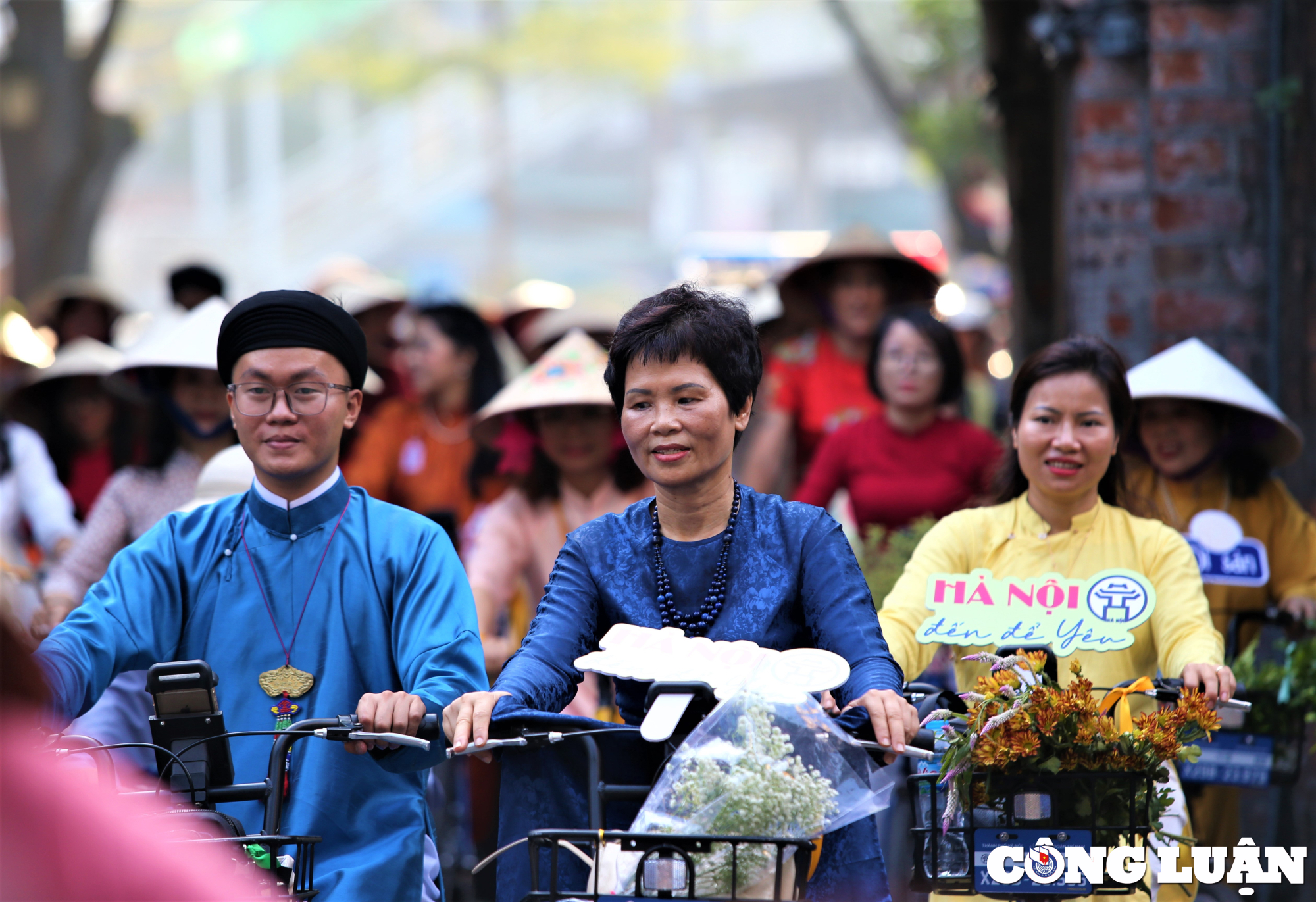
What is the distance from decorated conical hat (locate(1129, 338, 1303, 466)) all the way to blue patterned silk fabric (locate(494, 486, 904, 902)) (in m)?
2.30

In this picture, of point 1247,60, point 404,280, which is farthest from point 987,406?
point 404,280

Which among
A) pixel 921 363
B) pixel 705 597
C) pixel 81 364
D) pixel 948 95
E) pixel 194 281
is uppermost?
pixel 948 95

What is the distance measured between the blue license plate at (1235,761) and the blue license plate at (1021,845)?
1878 millimetres

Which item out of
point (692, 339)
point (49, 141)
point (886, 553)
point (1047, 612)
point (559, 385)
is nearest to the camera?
point (692, 339)

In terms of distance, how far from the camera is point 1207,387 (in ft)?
17.5

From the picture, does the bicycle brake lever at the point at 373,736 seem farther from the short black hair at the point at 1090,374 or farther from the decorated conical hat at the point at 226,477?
the decorated conical hat at the point at 226,477

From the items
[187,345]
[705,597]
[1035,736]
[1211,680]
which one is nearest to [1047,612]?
[1211,680]

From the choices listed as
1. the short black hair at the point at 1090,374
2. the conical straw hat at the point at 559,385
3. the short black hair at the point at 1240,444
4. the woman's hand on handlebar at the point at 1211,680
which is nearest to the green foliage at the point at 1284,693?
the short black hair at the point at 1240,444

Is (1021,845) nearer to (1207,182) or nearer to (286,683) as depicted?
(286,683)

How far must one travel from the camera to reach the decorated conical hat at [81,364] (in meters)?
8.43

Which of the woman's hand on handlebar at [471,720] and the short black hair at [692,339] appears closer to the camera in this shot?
the woman's hand on handlebar at [471,720]

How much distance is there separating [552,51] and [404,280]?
5.73 metres

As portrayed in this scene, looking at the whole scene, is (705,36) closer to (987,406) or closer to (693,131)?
(693,131)

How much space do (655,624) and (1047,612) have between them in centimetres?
114
